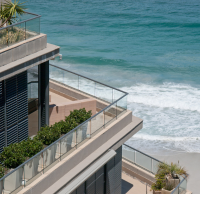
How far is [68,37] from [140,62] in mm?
16601

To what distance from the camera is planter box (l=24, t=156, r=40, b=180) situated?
1388 cm

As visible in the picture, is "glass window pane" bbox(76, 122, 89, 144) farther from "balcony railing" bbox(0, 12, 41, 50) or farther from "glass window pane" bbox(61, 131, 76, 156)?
"balcony railing" bbox(0, 12, 41, 50)

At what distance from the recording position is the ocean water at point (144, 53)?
39.8 meters

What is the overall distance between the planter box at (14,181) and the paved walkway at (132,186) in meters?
9.22

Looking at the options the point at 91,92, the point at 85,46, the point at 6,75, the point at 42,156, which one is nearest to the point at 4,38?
the point at 6,75

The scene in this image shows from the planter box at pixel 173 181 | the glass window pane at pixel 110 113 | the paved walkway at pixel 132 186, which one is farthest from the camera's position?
the paved walkway at pixel 132 186

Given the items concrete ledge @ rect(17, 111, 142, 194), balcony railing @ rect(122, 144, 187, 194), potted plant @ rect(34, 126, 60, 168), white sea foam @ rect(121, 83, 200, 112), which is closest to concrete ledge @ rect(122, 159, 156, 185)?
balcony railing @ rect(122, 144, 187, 194)

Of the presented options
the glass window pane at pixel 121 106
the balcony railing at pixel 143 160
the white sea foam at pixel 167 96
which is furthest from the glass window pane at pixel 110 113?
the white sea foam at pixel 167 96

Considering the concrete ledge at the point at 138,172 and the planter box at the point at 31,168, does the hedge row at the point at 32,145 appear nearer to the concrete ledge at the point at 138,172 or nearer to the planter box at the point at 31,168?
the planter box at the point at 31,168

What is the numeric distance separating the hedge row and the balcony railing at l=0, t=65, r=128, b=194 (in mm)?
608

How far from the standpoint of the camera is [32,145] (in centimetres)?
1520

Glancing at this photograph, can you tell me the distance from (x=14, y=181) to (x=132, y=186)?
10202mm

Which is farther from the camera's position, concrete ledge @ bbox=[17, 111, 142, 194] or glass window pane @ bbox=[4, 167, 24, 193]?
concrete ledge @ bbox=[17, 111, 142, 194]

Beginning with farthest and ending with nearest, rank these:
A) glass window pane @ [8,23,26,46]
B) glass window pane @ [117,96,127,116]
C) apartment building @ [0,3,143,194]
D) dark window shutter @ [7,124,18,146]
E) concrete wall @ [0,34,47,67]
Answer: glass window pane @ [117,96,127,116] → dark window shutter @ [7,124,18,146] → glass window pane @ [8,23,26,46] → concrete wall @ [0,34,47,67] → apartment building @ [0,3,143,194]
